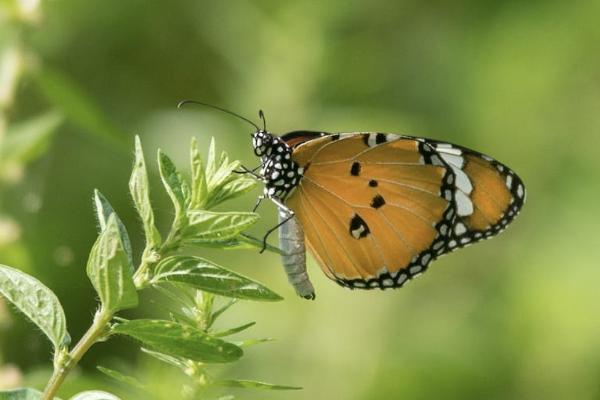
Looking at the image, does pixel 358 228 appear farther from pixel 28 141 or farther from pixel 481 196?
pixel 28 141

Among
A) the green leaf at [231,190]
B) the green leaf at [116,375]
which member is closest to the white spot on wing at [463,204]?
the green leaf at [231,190]

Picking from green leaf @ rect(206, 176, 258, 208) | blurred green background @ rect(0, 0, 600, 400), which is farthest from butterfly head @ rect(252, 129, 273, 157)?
green leaf @ rect(206, 176, 258, 208)

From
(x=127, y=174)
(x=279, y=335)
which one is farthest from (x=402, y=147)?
(x=127, y=174)

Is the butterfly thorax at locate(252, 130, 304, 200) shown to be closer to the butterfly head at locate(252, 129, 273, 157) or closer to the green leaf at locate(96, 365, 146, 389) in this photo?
the butterfly head at locate(252, 129, 273, 157)

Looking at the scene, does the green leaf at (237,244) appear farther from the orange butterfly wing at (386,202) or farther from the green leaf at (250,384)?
the orange butterfly wing at (386,202)

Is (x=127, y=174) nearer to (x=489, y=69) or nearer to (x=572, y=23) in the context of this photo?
(x=489, y=69)

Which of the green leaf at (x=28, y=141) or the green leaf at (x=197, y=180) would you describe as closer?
the green leaf at (x=197, y=180)
